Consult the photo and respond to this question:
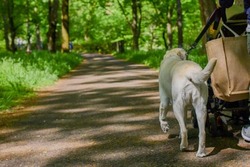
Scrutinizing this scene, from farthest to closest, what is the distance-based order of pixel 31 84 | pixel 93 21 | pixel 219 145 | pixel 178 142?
pixel 93 21, pixel 31 84, pixel 178 142, pixel 219 145

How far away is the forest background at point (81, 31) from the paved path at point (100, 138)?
5.31ft

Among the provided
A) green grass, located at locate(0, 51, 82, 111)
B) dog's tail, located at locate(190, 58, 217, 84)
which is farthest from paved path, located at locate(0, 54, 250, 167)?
dog's tail, located at locate(190, 58, 217, 84)

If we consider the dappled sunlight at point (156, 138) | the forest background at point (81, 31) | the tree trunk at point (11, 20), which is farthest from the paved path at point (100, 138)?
the tree trunk at point (11, 20)

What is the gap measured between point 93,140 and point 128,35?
38.8m

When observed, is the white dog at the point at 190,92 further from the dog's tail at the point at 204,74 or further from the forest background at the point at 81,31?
the forest background at the point at 81,31

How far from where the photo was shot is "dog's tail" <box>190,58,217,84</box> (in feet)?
12.1

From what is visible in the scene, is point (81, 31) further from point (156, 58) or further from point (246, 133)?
point (246, 133)

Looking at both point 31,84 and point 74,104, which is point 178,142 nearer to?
point 74,104

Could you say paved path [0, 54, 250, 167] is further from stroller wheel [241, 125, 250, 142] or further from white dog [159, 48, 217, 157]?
white dog [159, 48, 217, 157]

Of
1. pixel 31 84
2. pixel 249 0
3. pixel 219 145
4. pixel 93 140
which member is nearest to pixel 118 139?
pixel 93 140

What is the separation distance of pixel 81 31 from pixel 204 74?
64.2 meters

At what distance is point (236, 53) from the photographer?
4.19m

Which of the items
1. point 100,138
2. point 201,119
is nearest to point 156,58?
point 100,138

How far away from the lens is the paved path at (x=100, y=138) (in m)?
4.14
